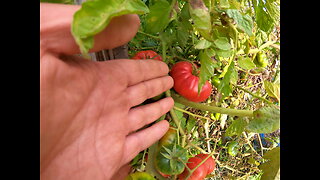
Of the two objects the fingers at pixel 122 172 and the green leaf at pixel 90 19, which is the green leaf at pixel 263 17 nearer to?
the green leaf at pixel 90 19

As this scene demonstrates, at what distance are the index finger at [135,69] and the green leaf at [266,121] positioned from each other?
0.99ft

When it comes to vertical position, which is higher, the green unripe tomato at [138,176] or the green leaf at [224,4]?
the green leaf at [224,4]

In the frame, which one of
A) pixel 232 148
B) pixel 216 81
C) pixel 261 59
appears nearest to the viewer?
pixel 216 81

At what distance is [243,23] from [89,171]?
1.78ft

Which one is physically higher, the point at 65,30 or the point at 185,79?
the point at 65,30

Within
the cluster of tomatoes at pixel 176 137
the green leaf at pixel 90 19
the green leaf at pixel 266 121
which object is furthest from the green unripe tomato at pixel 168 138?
the green leaf at pixel 90 19

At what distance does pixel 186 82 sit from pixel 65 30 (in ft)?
1.61

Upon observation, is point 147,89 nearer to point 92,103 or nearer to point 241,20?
point 92,103

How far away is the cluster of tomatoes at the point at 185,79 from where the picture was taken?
0.93 metres

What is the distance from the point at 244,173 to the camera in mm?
1498

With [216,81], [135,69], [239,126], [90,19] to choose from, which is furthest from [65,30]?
[216,81]

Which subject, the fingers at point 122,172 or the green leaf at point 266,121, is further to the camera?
the fingers at point 122,172

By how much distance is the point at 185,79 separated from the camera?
3.06 ft

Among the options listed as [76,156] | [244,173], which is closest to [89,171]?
[76,156]
